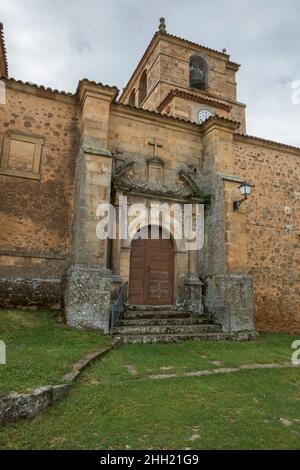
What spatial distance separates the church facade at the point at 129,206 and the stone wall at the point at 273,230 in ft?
0.16

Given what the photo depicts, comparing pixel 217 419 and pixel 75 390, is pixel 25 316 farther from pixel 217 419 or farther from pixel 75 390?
pixel 217 419

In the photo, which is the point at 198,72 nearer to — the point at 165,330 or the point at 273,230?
the point at 273,230

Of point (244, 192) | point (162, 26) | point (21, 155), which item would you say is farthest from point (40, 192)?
point (162, 26)

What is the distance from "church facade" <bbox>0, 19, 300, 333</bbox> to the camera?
7.98m

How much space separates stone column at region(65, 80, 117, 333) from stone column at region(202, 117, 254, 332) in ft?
10.6

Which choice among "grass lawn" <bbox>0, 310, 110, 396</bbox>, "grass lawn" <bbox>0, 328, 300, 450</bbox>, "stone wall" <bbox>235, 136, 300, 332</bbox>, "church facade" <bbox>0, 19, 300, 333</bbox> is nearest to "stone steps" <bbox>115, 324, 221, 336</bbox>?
"church facade" <bbox>0, 19, 300, 333</bbox>

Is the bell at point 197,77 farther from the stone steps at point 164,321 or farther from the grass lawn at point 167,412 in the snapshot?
the grass lawn at point 167,412

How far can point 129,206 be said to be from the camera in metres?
9.24

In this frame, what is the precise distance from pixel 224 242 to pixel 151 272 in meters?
2.34

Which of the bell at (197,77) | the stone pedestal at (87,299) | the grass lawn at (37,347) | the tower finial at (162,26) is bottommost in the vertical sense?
the grass lawn at (37,347)

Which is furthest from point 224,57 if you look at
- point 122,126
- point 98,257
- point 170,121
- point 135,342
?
point 135,342

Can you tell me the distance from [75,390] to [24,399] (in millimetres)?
778

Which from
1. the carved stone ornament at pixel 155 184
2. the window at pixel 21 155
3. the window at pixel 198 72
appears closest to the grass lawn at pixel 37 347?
the window at pixel 21 155

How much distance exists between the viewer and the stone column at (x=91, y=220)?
7.14 meters
